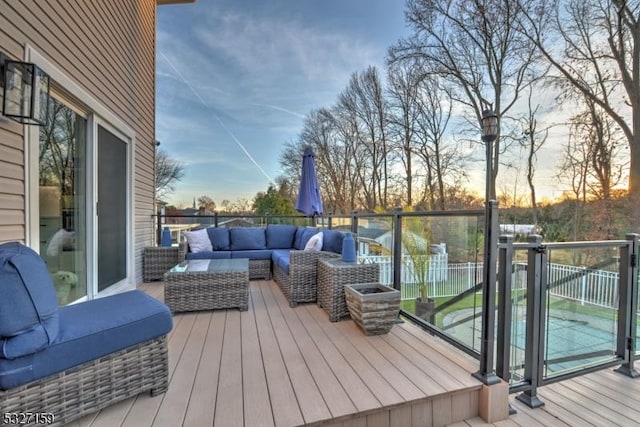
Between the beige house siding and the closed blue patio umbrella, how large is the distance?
2546 mm

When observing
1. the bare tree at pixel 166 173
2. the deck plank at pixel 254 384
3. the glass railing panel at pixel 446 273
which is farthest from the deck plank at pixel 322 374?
the bare tree at pixel 166 173

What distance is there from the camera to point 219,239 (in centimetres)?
496

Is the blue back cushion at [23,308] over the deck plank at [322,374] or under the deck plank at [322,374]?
over

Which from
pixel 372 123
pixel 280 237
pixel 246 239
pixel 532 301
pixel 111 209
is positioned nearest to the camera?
pixel 532 301

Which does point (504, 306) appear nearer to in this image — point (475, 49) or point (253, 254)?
point (253, 254)

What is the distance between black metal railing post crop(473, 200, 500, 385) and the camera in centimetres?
185

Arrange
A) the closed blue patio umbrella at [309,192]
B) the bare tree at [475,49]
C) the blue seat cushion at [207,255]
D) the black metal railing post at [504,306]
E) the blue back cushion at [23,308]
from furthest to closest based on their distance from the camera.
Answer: the bare tree at [475,49] < the closed blue patio umbrella at [309,192] < the blue seat cushion at [207,255] < the black metal railing post at [504,306] < the blue back cushion at [23,308]

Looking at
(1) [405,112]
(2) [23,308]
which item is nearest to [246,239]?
(2) [23,308]

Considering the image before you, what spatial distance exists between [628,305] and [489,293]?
1.53m

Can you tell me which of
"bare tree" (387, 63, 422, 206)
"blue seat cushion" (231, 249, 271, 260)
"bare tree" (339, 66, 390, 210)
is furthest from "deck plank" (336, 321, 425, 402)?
"bare tree" (339, 66, 390, 210)

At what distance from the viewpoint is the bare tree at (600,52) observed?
21.6 feet

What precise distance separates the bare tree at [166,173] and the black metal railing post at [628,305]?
1441 cm

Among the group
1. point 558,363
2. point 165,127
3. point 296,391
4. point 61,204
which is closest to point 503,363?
point 558,363

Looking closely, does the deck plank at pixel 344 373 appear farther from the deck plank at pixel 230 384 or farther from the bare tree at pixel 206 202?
the bare tree at pixel 206 202
